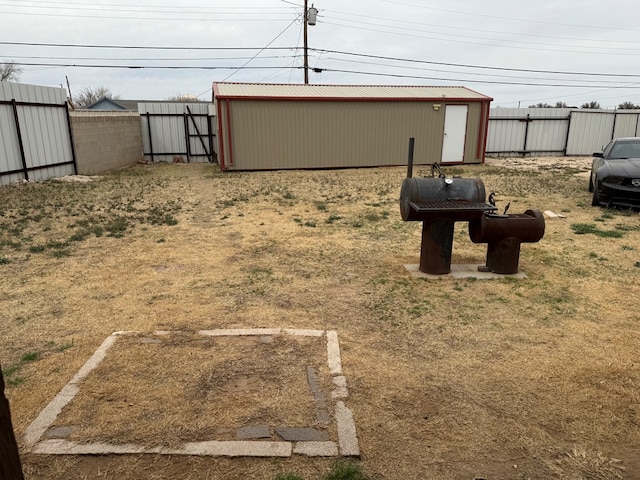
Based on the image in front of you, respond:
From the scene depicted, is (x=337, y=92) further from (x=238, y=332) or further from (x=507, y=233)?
(x=238, y=332)

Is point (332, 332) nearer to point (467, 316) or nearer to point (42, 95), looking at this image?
point (467, 316)

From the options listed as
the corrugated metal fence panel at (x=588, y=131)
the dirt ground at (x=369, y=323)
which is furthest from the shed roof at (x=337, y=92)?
the dirt ground at (x=369, y=323)

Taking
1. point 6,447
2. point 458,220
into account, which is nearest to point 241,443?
point 6,447

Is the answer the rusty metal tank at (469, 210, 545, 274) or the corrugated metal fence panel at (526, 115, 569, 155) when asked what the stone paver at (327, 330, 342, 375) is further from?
the corrugated metal fence panel at (526, 115, 569, 155)

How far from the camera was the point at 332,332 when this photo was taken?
159 inches

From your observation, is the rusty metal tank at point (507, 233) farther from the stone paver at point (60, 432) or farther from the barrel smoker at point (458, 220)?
the stone paver at point (60, 432)

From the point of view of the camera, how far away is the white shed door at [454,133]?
1784 centimetres

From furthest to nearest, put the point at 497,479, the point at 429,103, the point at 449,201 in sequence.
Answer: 1. the point at 429,103
2. the point at 449,201
3. the point at 497,479

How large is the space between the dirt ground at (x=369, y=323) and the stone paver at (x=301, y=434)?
0.61 ft

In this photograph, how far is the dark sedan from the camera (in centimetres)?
876

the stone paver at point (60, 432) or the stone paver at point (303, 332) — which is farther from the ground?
the stone paver at point (60, 432)

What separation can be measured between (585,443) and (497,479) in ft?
A: 2.19

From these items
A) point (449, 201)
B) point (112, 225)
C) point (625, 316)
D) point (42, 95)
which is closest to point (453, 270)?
point (449, 201)

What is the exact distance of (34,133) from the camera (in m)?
12.3
